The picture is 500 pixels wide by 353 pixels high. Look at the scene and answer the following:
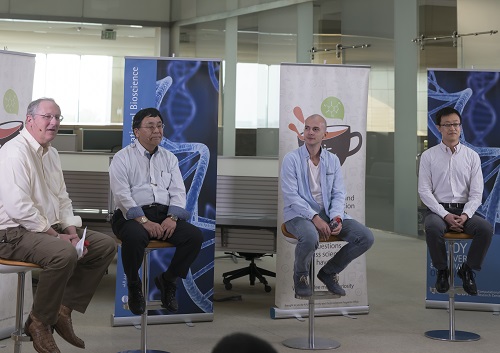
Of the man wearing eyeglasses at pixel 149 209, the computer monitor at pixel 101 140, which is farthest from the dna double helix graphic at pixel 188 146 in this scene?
the computer monitor at pixel 101 140

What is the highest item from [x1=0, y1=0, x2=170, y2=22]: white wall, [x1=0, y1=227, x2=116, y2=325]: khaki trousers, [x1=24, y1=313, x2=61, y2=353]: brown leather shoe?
[x1=0, y1=0, x2=170, y2=22]: white wall

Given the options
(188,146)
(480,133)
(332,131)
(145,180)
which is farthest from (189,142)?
(480,133)

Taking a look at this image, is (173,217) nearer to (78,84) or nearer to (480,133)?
(480,133)

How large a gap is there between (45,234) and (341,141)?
2618 mm

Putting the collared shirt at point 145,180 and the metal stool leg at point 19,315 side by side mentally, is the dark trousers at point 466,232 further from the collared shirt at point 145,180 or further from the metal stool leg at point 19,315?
the metal stool leg at point 19,315

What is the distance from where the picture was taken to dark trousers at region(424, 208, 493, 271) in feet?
17.6

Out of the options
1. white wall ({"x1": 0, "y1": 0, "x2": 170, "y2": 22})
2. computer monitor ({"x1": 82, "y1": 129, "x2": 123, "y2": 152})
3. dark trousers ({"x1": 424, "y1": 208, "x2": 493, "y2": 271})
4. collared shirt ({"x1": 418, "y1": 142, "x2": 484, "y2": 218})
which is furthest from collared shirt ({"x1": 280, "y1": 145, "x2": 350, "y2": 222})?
white wall ({"x1": 0, "y1": 0, "x2": 170, "y2": 22})

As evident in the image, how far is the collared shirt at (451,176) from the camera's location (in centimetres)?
571

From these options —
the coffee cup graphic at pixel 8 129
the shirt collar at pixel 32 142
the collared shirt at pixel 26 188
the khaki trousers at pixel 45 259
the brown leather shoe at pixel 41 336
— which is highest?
the coffee cup graphic at pixel 8 129

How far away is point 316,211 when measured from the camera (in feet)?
17.5

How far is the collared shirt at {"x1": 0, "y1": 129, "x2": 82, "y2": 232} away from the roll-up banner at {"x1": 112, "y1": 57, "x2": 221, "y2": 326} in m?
1.29

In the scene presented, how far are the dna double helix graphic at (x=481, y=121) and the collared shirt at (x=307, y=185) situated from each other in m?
1.26

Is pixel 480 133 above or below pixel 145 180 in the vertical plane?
above

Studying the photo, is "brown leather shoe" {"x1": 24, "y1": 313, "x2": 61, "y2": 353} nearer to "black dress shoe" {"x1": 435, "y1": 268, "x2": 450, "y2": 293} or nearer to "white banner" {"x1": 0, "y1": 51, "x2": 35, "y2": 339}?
"white banner" {"x1": 0, "y1": 51, "x2": 35, "y2": 339}
